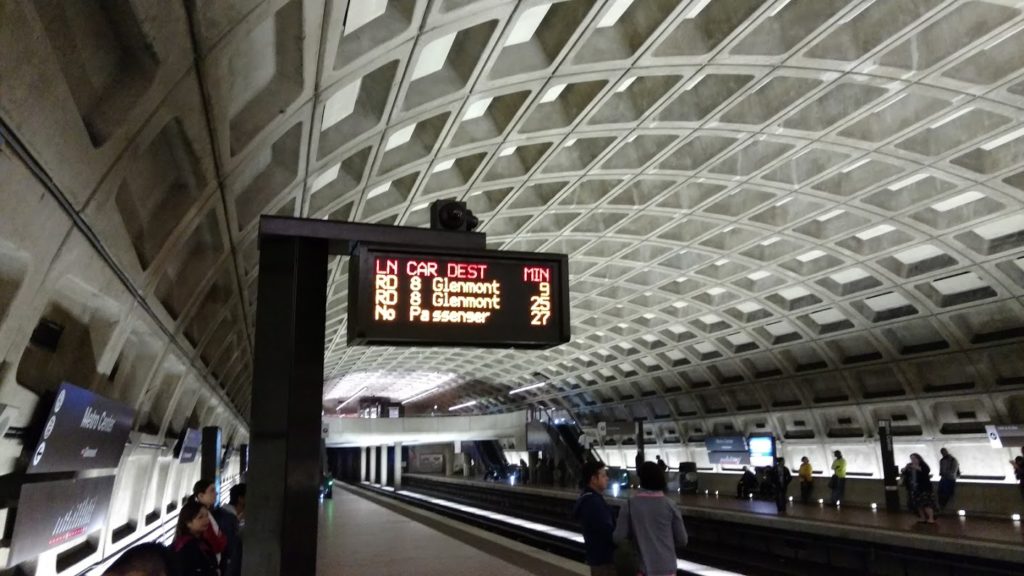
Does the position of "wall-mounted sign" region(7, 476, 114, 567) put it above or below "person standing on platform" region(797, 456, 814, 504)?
above

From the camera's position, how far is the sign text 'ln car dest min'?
554 cm

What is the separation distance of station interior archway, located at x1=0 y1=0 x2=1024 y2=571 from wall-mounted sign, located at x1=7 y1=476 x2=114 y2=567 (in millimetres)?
581

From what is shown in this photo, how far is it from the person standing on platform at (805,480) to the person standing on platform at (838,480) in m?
0.89

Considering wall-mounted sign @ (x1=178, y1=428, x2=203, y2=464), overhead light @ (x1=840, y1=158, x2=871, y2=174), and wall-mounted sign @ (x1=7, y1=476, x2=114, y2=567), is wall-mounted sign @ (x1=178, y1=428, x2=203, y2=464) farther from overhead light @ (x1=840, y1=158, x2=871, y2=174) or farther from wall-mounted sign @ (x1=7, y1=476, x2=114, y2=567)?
overhead light @ (x1=840, y1=158, x2=871, y2=174)

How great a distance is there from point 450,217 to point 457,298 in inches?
40.3

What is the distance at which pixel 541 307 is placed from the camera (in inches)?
244

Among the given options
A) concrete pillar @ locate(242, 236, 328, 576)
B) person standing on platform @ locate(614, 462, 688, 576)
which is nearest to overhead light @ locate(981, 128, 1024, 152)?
person standing on platform @ locate(614, 462, 688, 576)

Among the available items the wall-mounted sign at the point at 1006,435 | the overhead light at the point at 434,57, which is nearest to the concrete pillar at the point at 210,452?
the overhead light at the point at 434,57

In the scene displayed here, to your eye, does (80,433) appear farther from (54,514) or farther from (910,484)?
(910,484)

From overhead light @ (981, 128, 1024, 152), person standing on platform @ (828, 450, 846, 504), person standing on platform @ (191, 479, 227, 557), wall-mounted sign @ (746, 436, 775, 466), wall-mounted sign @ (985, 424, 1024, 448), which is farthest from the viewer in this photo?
wall-mounted sign @ (746, 436, 775, 466)

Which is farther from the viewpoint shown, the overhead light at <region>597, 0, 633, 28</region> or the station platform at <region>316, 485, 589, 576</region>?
the overhead light at <region>597, 0, 633, 28</region>

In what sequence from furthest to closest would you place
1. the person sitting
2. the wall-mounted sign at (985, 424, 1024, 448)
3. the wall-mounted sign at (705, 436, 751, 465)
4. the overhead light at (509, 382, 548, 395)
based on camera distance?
the overhead light at (509, 382, 548, 395)
the wall-mounted sign at (705, 436, 751, 465)
the wall-mounted sign at (985, 424, 1024, 448)
the person sitting

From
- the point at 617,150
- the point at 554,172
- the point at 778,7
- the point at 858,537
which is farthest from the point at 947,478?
the point at 778,7

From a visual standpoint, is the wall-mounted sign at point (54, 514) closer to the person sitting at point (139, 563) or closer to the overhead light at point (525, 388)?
the person sitting at point (139, 563)
